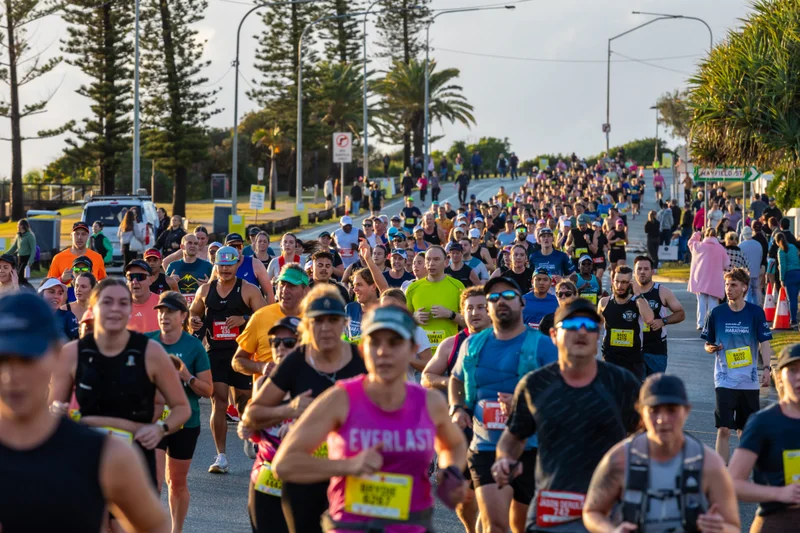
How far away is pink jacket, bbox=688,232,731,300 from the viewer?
19641 mm

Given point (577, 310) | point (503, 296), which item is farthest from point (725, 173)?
point (577, 310)

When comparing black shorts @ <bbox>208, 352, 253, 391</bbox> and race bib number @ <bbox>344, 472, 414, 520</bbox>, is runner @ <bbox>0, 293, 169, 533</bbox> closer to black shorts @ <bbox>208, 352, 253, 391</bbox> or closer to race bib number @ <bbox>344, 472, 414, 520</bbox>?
race bib number @ <bbox>344, 472, 414, 520</bbox>

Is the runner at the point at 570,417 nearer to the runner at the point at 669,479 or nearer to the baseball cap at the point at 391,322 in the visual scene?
the runner at the point at 669,479

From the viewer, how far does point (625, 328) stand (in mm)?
11969

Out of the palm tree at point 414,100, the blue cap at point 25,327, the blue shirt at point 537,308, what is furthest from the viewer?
the palm tree at point 414,100

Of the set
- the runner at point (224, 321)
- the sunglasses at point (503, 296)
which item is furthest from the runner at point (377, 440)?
the runner at point (224, 321)

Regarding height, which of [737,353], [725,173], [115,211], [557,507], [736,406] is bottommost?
[736,406]

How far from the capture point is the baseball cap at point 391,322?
4.82 meters

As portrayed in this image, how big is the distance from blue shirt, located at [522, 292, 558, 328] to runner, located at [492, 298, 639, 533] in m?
6.54

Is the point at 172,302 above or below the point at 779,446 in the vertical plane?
above

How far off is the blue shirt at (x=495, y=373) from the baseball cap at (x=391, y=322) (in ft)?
8.35

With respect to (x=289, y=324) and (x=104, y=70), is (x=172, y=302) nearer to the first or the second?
(x=289, y=324)

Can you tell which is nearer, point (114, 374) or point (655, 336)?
point (114, 374)

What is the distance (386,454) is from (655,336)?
792 centimetres
